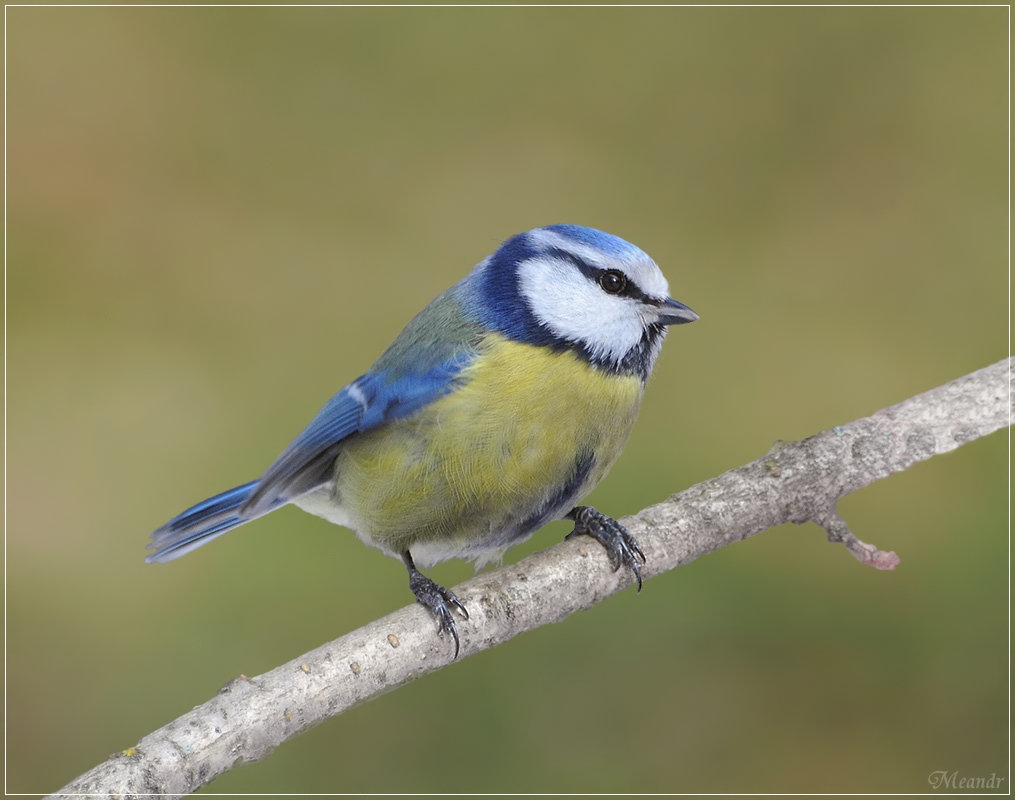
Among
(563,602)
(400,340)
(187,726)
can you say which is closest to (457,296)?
(400,340)

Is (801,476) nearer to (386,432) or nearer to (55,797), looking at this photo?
(386,432)

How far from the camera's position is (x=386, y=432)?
1.58 m

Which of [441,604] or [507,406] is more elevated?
[507,406]

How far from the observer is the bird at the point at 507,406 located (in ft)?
4.90

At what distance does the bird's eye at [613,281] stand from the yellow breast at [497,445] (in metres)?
0.12

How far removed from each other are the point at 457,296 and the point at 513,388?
228mm

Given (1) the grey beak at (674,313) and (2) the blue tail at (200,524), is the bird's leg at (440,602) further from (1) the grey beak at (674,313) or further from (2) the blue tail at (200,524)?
(1) the grey beak at (674,313)

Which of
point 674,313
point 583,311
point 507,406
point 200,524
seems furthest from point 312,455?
point 674,313

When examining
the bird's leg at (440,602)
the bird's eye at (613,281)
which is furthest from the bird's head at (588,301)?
the bird's leg at (440,602)

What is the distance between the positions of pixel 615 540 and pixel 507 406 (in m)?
0.28

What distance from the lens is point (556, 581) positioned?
152 centimetres

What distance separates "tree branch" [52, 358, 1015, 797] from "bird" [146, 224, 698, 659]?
48 millimetres

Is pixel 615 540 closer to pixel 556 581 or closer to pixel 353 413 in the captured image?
pixel 556 581

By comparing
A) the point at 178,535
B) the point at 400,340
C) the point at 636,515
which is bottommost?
the point at 178,535
